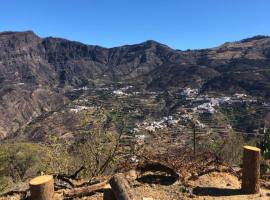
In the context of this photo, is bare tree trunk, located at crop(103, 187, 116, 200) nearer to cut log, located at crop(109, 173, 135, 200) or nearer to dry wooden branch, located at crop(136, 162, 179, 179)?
cut log, located at crop(109, 173, 135, 200)

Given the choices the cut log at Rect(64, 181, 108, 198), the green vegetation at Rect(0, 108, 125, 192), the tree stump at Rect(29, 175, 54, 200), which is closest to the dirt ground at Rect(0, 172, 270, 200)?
the cut log at Rect(64, 181, 108, 198)

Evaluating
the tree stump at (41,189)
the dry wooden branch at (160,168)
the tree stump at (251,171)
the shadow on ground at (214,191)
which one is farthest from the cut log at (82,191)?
the tree stump at (251,171)

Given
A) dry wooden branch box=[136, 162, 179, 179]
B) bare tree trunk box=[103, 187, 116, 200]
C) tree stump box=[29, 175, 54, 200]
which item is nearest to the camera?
tree stump box=[29, 175, 54, 200]

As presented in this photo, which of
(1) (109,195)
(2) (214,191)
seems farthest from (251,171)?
(1) (109,195)

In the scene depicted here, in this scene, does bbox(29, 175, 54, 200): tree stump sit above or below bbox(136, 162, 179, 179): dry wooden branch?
above

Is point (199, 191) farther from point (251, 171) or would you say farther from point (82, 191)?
point (82, 191)

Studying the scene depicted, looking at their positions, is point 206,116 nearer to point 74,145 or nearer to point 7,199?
point 74,145

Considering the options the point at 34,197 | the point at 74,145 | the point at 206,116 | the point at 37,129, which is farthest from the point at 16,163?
the point at 37,129
